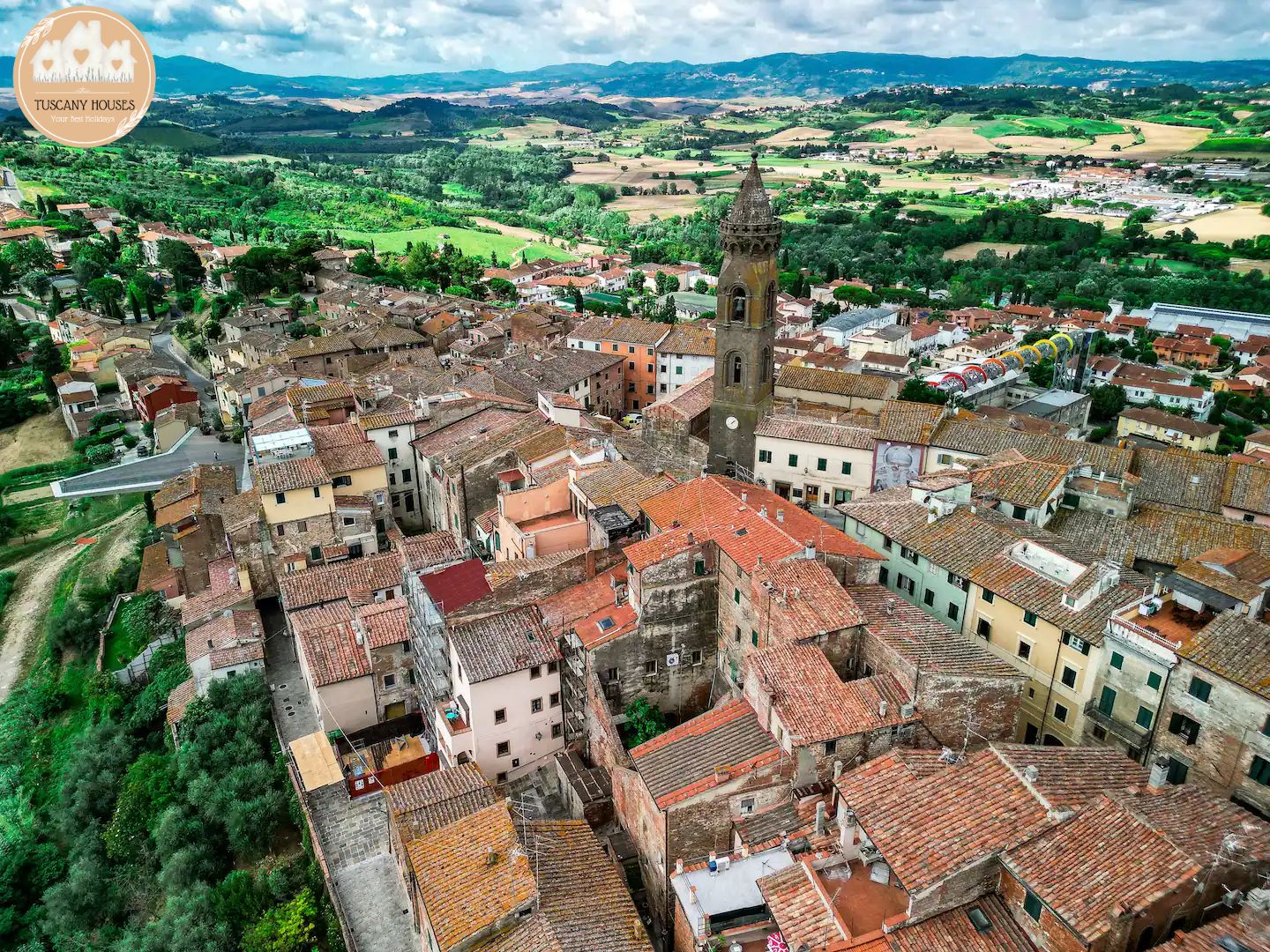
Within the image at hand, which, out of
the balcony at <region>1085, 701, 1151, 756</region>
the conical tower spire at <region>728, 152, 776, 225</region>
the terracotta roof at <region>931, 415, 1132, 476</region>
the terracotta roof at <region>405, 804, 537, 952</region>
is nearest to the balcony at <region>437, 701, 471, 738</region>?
the terracotta roof at <region>405, 804, 537, 952</region>

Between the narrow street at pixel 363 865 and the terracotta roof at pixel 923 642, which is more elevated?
the terracotta roof at pixel 923 642

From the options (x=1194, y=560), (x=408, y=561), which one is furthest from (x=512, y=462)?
(x=1194, y=560)

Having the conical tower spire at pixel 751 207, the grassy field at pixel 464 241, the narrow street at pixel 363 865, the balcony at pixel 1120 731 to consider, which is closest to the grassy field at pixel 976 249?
the grassy field at pixel 464 241

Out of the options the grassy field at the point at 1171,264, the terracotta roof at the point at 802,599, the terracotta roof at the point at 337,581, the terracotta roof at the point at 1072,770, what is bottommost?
the grassy field at the point at 1171,264

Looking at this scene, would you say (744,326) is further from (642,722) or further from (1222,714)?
(1222,714)

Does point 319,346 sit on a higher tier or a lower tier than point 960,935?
lower

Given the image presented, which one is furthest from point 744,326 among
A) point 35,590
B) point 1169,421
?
point 35,590

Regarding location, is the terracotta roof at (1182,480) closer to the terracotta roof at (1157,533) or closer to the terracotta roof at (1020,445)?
the terracotta roof at (1020,445)
